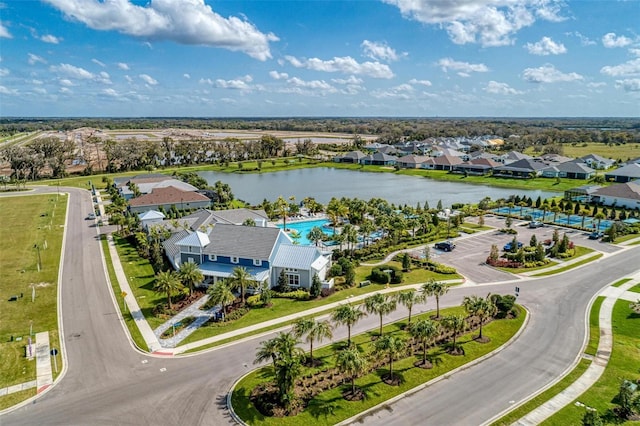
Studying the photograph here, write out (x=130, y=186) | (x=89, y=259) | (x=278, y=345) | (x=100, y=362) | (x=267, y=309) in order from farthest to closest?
1. (x=130, y=186)
2. (x=89, y=259)
3. (x=267, y=309)
4. (x=100, y=362)
5. (x=278, y=345)

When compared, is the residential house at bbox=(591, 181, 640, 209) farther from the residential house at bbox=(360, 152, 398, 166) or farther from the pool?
the residential house at bbox=(360, 152, 398, 166)

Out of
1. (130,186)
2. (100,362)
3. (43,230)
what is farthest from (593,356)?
(130,186)

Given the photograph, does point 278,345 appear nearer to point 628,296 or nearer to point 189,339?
point 189,339

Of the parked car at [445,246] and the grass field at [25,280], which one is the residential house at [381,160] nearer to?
the parked car at [445,246]

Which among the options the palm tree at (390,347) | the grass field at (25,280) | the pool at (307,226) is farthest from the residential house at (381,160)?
the palm tree at (390,347)

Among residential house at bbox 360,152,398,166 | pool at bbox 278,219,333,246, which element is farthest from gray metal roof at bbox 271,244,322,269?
residential house at bbox 360,152,398,166

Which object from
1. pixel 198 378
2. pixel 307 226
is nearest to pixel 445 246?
pixel 307 226

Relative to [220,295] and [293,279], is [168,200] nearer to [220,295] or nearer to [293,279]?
[293,279]
